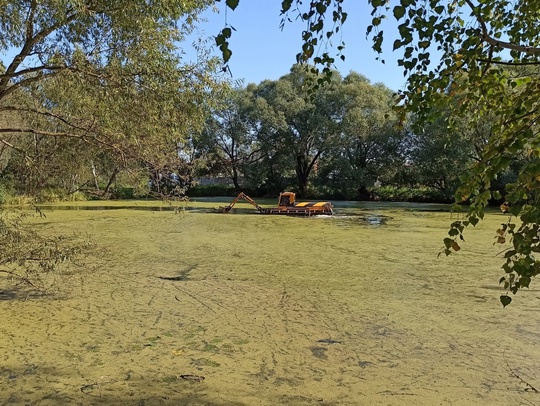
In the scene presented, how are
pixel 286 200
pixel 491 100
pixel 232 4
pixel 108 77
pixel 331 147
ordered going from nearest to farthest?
pixel 232 4, pixel 491 100, pixel 108 77, pixel 286 200, pixel 331 147

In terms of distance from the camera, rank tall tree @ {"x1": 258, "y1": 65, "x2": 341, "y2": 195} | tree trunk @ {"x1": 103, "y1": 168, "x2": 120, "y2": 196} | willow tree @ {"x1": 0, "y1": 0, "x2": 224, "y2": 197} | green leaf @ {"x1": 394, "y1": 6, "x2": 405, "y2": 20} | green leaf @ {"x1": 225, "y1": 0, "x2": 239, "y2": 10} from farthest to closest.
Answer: tall tree @ {"x1": 258, "y1": 65, "x2": 341, "y2": 195} < tree trunk @ {"x1": 103, "y1": 168, "x2": 120, "y2": 196} < willow tree @ {"x1": 0, "y1": 0, "x2": 224, "y2": 197} < green leaf @ {"x1": 394, "y1": 6, "x2": 405, "y2": 20} < green leaf @ {"x1": 225, "y1": 0, "x2": 239, "y2": 10}

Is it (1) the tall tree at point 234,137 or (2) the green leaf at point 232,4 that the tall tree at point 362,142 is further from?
(2) the green leaf at point 232,4

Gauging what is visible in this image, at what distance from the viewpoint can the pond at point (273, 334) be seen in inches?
91.4

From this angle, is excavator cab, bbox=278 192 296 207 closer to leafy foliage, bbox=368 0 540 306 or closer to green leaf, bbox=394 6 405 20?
leafy foliage, bbox=368 0 540 306

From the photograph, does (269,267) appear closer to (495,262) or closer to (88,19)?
(495,262)

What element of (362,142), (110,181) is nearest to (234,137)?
(362,142)

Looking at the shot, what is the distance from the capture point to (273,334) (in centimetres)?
312

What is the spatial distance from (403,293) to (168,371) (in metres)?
2.47

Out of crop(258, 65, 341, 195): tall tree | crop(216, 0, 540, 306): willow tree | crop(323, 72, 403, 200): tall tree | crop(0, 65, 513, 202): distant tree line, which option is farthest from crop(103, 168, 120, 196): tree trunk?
crop(323, 72, 403, 200): tall tree

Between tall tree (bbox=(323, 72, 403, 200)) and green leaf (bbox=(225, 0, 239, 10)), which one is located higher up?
tall tree (bbox=(323, 72, 403, 200))

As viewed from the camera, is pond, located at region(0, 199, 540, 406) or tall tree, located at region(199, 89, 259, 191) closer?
pond, located at region(0, 199, 540, 406)

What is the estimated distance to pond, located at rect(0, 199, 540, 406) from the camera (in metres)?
2.32

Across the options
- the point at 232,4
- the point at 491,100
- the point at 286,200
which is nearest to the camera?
the point at 232,4

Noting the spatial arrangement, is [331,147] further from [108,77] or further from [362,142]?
[108,77]
